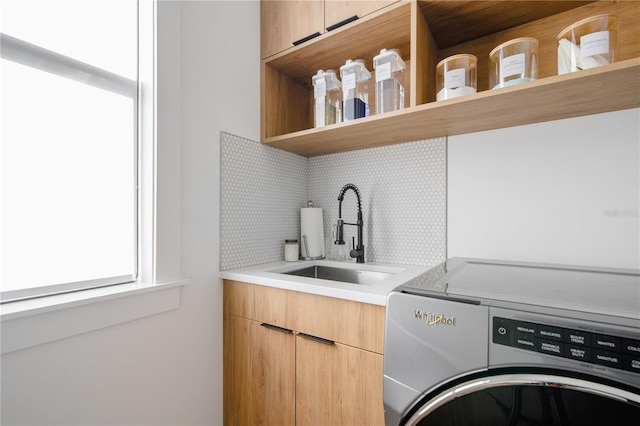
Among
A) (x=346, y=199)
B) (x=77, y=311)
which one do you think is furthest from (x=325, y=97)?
(x=77, y=311)

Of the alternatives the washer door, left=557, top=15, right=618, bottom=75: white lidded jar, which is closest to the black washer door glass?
the washer door

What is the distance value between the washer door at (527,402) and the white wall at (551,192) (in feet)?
2.50

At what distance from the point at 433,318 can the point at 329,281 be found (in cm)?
47

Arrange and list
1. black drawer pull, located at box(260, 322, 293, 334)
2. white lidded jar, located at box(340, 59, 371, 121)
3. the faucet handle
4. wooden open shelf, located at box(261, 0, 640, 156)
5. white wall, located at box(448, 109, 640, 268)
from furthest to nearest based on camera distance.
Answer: the faucet handle, white lidded jar, located at box(340, 59, 371, 121), black drawer pull, located at box(260, 322, 293, 334), white wall, located at box(448, 109, 640, 268), wooden open shelf, located at box(261, 0, 640, 156)

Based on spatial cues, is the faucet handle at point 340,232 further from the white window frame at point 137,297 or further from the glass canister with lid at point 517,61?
the glass canister with lid at point 517,61

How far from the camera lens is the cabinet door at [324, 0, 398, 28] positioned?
45.7 inches

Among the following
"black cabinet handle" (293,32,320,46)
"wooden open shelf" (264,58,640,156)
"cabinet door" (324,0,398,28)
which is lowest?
"wooden open shelf" (264,58,640,156)

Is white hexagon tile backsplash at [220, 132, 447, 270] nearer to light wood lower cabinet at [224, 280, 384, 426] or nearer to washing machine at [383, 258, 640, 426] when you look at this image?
light wood lower cabinet at [224, 280, 384, 426]

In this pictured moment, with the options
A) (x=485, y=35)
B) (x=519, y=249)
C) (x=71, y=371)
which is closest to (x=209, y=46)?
(x=485, y=35)

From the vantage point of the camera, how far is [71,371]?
34.9 inches

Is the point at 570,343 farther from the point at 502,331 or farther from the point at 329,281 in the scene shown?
the point at 329,281

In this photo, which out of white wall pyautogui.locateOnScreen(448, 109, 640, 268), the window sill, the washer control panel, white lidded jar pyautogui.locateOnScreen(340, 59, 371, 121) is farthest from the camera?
A: white lidded jar pyautogui.locateOnScreen(340, 59, 371, 121)

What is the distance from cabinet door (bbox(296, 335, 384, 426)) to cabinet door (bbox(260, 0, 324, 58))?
53.9 inches

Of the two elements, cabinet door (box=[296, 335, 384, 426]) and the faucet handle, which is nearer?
cabinet door (box=[296, 335, 384, 426])
